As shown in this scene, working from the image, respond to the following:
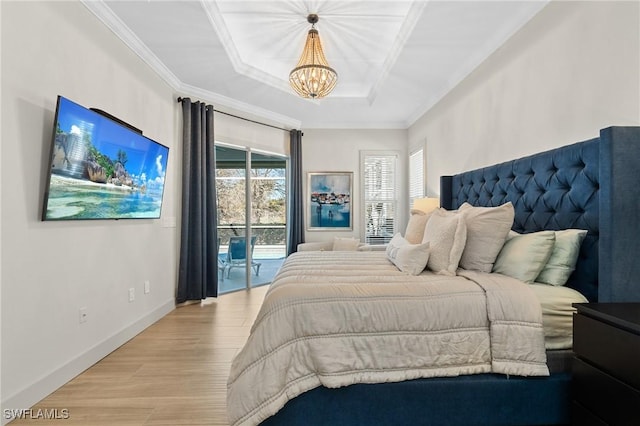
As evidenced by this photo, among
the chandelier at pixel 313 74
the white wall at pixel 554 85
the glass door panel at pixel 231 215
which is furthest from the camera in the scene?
the glass door panel at pixel 231 215

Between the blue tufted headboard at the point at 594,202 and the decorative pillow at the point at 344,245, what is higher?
the blue tufted headboard at the point at 594,202

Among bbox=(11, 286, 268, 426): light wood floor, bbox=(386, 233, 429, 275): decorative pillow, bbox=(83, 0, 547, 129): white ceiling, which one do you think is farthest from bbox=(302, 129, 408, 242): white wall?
bbox=(386, 233, 429, 275): decorative pillow

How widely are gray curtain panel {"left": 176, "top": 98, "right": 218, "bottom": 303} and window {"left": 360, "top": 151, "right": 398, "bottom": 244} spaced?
8.55ft

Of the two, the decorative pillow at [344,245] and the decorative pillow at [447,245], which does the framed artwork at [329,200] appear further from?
the decorative pillow at [447,245]

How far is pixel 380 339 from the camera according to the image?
A: 164 cm

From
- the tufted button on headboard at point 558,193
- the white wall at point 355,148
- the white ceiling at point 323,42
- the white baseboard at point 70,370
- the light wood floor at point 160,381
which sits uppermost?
the white ceiling at point 323,42

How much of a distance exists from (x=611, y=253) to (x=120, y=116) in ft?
11.8

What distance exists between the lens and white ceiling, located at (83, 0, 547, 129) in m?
2.63

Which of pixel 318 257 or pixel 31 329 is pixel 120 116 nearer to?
pixel 31 329

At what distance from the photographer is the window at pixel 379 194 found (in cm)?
575

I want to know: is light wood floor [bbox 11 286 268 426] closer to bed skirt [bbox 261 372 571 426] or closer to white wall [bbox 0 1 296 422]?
white wall [bbox 0 1 296 422]

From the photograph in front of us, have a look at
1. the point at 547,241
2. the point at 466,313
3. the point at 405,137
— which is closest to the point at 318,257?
the point at 466,313

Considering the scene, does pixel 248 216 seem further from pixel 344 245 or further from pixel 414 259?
pixel 414 259

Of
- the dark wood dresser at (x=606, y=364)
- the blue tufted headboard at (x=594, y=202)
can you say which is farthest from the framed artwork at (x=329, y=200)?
the dark wood dresser at (x=606, y=364)
